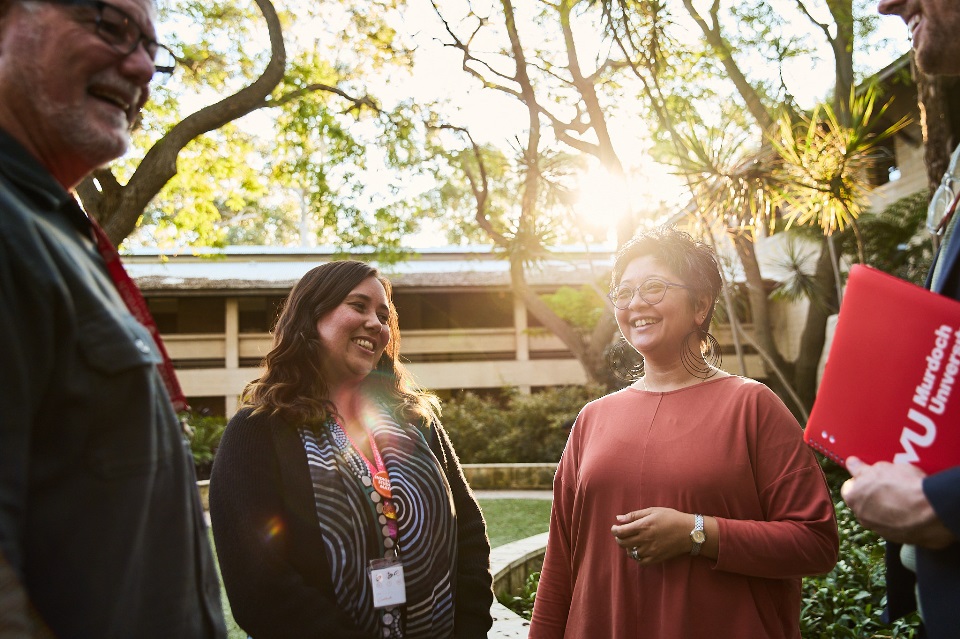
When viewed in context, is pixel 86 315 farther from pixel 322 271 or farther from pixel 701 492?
pixel 701 492

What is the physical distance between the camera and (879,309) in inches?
59.8

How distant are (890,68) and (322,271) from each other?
1279 cm

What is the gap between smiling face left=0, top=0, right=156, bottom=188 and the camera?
4.27 ft

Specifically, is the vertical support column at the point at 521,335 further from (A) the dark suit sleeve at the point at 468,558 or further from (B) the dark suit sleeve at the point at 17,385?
(B) the dark suit sleeve at the point at 17,385

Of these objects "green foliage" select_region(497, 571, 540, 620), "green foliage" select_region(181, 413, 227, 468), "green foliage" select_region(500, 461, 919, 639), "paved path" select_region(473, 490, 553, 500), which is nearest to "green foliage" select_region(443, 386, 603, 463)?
"paved path" select_region(473, 490, 553, 500)

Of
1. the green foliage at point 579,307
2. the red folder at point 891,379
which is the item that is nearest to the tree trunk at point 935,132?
the red folder at point 891,379

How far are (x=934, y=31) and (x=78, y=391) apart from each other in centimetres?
182

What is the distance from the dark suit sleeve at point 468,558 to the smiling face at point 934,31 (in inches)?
72.0

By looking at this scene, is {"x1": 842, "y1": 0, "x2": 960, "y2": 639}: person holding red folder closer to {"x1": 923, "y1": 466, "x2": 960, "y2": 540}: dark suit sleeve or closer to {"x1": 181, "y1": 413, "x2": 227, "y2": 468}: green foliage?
{"x1": 923, "y1": 466, "x2": 960, "y2": 540}: dark suit sleeve

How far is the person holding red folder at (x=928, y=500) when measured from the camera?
140 centimetres

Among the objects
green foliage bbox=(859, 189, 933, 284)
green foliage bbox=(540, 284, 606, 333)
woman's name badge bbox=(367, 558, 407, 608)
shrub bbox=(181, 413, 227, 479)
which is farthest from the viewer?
green foliage bbox=(540, 284, 606, 333)

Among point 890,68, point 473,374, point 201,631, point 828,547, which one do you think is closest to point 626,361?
point 828,547

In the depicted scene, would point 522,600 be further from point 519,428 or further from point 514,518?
point 519,428

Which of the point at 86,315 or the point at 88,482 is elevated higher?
the point at 86,315
